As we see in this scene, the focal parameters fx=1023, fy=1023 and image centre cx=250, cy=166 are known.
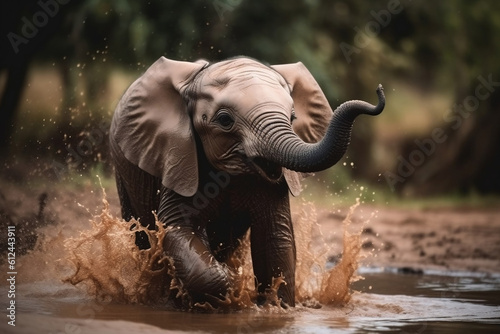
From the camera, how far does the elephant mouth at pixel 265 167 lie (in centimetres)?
757

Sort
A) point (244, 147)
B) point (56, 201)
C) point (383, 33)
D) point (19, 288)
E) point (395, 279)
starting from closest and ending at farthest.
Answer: point (244, 147) → point (19, 288) → point (395, 279) → point (56, 201) → point (383, 33)

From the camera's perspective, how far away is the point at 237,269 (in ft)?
27.9

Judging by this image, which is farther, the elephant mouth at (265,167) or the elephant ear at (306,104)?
the elephant ear at (306,104)

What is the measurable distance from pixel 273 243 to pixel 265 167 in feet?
2.47

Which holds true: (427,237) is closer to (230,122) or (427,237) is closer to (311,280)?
(311,280)

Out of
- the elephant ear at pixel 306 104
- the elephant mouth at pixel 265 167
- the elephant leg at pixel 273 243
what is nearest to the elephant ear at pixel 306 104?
the elephant ear at pixel 306 104

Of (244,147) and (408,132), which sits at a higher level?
(408,132)

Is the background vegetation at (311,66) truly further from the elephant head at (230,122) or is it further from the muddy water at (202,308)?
the elephant head at (230,122)

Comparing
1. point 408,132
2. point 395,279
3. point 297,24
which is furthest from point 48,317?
point 408,132

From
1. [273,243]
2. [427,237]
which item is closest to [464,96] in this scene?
[427,237]

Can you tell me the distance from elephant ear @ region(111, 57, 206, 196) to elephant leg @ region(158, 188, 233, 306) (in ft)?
0.64

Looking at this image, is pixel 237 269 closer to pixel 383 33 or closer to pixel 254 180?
pixel 254 180

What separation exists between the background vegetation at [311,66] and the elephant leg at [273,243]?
16.4ft

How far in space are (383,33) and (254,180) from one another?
15.3 meters
